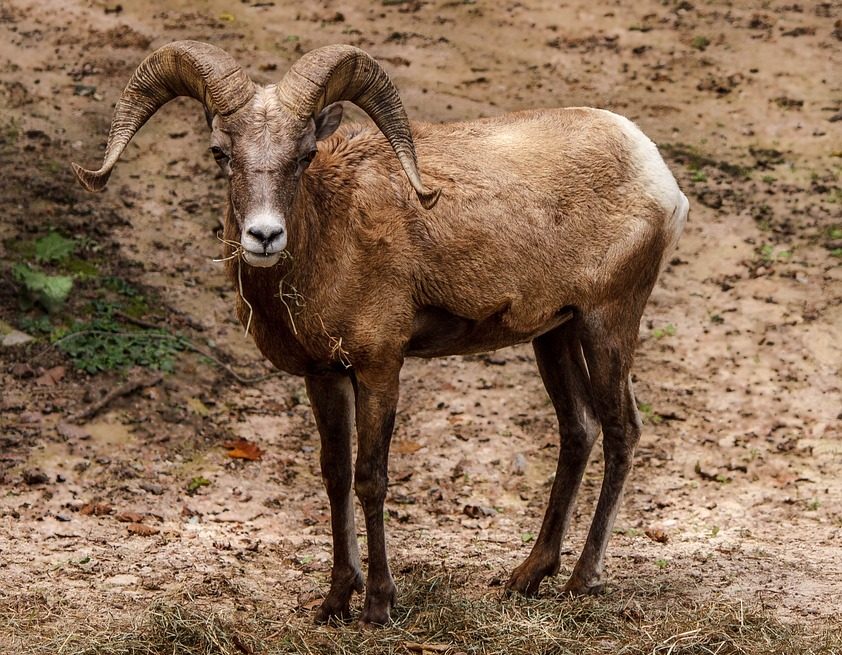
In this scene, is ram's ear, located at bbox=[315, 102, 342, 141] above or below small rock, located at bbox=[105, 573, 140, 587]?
above

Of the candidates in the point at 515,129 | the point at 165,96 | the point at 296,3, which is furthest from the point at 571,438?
the point at 296,3

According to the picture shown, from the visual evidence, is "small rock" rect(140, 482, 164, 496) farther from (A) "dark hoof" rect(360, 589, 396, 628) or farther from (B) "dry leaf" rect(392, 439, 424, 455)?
(A) "dark hoof" rect(360, 589, 396, 628)

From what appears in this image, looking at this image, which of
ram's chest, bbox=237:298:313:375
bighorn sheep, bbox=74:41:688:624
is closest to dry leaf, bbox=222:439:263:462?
bighorn sheep, bbox=74:41:688:624

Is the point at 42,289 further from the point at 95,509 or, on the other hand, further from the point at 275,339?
the point at 275,339

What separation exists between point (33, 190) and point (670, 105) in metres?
7.63

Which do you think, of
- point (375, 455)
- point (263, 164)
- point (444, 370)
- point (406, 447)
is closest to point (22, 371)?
point (406, 447)

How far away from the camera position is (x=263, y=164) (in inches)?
213

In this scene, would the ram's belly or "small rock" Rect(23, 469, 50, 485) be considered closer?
the ram's belly

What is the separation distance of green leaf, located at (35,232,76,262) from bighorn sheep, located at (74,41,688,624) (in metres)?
4.97

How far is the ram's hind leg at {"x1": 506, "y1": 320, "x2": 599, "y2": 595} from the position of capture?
6973mm

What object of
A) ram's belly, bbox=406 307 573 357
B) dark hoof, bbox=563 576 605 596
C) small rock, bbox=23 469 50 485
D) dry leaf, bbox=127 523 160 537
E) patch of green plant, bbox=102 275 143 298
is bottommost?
dry leaf, bbox=127 523 160 537

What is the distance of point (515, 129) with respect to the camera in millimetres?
6910

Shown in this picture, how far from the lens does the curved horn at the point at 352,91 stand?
5602 millimetres

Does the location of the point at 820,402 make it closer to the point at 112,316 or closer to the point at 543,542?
the point at 543,542
